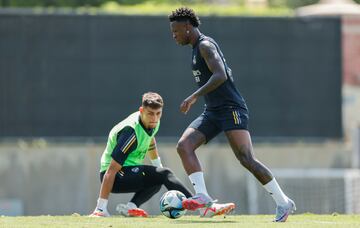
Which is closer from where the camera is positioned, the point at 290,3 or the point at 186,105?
the point at 186,105

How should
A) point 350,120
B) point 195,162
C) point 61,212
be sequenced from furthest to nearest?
1. point 350,120
2. point 61,212
3. point 195,162

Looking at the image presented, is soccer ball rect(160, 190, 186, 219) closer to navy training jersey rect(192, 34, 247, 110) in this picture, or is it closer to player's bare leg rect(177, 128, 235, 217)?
player's bare leg rect(177, 128, 235, 217)

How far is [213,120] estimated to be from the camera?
12242 mm

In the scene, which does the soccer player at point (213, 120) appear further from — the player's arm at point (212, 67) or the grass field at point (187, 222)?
the grass field at point (187, 222)

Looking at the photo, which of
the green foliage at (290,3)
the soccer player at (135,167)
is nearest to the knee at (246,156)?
the soccer player at (135,167)

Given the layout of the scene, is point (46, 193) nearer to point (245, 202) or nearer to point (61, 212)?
point (61, 212)

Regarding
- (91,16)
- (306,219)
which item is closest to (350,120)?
(91,16)

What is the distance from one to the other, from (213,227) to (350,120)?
44.1ft

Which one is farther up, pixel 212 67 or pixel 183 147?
pixel 212 67

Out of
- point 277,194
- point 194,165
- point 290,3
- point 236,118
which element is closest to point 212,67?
point 236,118

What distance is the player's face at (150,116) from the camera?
13.0 meters

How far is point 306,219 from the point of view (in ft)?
41.3

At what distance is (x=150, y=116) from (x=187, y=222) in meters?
1.62

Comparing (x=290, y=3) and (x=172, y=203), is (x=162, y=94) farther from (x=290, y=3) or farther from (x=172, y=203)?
(x=290, y=3)
